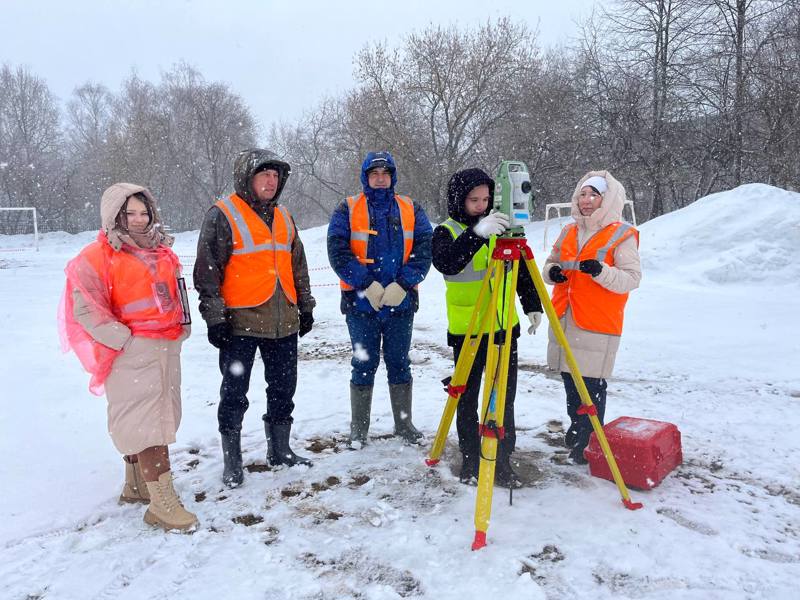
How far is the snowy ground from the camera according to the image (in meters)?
2.30

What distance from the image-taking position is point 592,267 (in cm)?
298

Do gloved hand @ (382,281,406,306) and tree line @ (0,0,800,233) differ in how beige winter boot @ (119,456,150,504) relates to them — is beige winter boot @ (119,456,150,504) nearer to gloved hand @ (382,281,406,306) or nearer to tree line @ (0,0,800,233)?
gloved hand @ (382,281,406,306)

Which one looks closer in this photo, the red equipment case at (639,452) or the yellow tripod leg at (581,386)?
the yellow tripod leg at (581,386)

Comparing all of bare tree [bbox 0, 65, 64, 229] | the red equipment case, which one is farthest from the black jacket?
bare tree [bbox 0, 65, 64, 229]

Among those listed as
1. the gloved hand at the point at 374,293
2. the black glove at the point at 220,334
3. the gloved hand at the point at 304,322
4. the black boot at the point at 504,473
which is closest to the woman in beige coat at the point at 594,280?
the black boot at the point at 504,473

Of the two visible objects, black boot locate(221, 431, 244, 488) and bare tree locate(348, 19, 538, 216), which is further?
bare tree locate(348, 19, 538, 216)

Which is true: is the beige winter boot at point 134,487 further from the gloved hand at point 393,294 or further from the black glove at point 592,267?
the black glove at point 592,267

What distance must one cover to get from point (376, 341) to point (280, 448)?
923 mm

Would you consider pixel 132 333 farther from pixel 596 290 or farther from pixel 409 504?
pixel 596 290

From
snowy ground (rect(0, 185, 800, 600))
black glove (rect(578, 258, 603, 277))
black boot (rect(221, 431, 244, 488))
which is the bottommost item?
snowy ground (rect(0, 185, 800, 600))

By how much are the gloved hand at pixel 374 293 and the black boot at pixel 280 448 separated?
938 mm

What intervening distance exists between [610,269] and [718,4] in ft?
60.9

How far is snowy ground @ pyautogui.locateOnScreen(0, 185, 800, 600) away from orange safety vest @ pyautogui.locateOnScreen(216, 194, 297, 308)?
3.67ft

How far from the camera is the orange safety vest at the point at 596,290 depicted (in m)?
3.21
